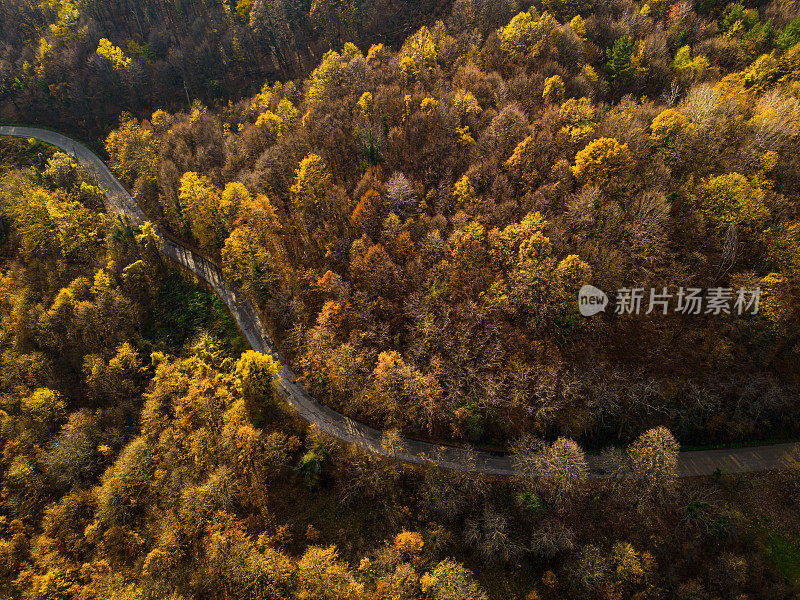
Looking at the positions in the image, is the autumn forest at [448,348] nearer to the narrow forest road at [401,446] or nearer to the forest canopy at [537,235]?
the forest canopy at [537,235]

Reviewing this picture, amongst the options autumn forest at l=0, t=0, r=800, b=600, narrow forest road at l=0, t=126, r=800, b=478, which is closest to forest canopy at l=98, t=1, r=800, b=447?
autumn forest at l=0, t=0, r=800, b=600

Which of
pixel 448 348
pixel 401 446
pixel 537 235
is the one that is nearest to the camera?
pixel 448 348

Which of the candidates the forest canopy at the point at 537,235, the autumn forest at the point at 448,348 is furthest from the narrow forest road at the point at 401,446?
the forest canopy at the point at 537,235

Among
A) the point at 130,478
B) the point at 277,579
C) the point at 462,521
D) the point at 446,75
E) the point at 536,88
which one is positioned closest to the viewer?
the point at 277,579

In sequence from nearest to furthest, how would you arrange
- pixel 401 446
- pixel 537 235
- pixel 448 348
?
pixel 448 348 < pixel 537 235 < pixel 401 446

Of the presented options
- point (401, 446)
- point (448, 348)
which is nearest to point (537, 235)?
point (448, 348)

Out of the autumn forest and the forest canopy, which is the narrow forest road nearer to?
the autumn forest

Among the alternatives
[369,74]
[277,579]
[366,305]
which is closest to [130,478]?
[277,579]

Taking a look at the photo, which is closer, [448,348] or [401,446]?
[448,348]

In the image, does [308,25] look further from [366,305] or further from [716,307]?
[716,307]

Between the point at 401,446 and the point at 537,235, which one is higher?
the point at 537,235

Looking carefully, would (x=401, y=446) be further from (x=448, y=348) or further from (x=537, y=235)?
(x=537, y=235)
